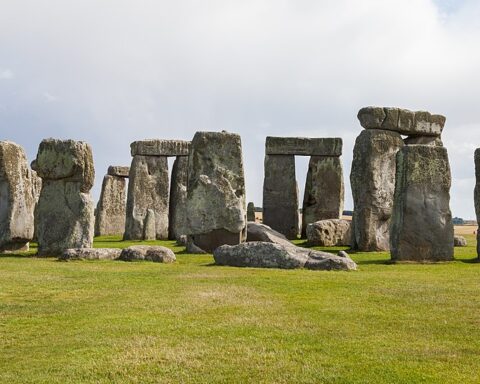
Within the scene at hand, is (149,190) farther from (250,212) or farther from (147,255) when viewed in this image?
(147,255)

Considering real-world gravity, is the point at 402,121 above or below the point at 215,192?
above

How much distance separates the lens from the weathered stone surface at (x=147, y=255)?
14.4m

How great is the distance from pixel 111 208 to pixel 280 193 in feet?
30.0

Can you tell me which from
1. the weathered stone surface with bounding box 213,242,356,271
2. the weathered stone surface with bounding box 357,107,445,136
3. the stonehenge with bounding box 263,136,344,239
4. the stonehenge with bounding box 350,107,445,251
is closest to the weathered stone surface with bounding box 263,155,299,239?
the stonehenge with bounding box 263,136,344,239

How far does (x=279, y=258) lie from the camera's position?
1327 cm

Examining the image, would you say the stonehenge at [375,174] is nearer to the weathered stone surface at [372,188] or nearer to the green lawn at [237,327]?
the weathered stone surface at [372,188]

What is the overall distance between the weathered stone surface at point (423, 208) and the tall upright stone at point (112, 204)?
19264 mm

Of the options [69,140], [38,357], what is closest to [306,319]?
[38,357]

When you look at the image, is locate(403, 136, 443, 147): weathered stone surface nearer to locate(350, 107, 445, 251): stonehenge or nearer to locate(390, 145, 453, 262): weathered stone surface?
locate(350, 107, 445, 251): stonehenge

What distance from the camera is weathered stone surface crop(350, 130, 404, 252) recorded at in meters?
19.5

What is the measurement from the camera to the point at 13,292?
33.0 ft

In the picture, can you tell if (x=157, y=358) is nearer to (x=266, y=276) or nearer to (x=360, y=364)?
(x=360, y=364)

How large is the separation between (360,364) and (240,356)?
3.56 feet

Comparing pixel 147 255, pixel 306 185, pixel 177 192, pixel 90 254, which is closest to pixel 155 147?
pixel 177 192
